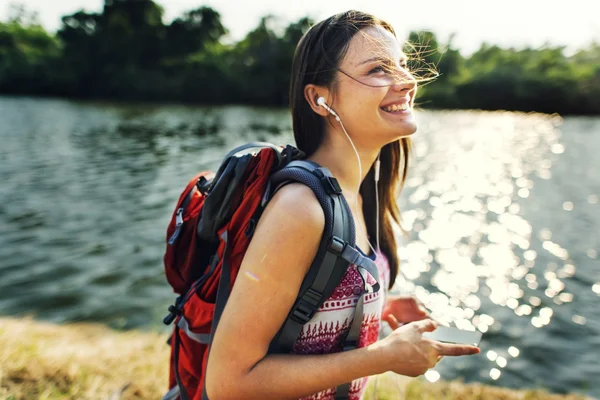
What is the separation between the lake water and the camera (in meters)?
6.15

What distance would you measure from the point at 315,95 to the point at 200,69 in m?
60.6

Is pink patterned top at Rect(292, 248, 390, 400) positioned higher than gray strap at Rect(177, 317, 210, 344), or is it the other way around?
pink patterned top at Rect(292, 248, 390, 400)

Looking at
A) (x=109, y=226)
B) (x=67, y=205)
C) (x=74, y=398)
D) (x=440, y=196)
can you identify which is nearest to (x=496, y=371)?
(x=74, y=398)

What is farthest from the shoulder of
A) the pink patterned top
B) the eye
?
the eye

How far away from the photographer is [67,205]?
10.3 metres

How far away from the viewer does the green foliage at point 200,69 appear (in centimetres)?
5512

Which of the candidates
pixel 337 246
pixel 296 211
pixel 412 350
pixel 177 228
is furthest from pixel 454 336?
pixel 177 228

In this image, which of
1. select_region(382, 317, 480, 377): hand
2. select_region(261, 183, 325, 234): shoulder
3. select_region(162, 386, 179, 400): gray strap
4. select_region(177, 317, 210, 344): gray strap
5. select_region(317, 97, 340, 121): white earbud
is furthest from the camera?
select_region(162, 386, 179, 400): gray strap

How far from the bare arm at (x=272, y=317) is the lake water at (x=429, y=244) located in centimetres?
455

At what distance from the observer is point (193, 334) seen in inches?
59.3

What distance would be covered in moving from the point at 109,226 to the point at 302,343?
861 cm

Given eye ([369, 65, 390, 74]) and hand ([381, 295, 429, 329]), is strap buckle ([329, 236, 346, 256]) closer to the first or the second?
eye ([369, 65, 390, 74])

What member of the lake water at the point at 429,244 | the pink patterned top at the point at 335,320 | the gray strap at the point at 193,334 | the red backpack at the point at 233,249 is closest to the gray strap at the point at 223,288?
the red backpack at the point at 233,249

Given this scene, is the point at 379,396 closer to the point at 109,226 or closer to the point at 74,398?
the point at 74,398
